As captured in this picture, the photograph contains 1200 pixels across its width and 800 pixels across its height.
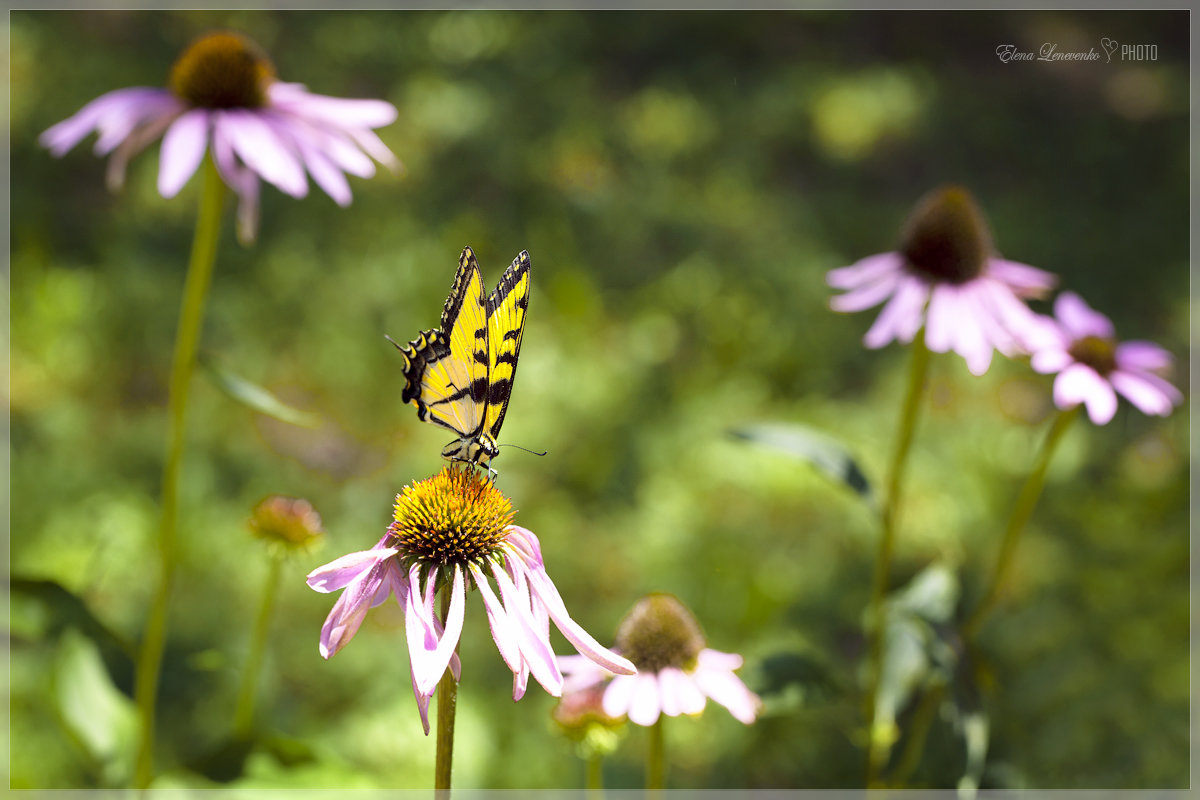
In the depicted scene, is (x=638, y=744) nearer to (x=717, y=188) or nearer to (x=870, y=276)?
(x=870, y=276)

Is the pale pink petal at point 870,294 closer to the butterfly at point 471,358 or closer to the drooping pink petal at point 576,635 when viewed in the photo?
the butterfly at point 471,358

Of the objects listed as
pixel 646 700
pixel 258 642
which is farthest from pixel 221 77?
pixel 646 700

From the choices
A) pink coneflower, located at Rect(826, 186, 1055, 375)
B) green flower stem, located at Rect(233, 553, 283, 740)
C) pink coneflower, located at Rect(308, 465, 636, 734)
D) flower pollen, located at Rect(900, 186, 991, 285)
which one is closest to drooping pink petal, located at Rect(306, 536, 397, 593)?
pink coneflower, located at Rect(308, 465, 636, 734)

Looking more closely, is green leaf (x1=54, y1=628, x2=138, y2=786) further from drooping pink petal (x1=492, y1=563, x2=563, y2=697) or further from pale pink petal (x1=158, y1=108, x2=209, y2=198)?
drooping pink petal (x1=492, y1=563, x2=563, y2=697)

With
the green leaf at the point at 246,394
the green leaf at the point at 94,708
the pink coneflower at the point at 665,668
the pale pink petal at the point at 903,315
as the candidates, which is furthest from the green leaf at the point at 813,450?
the green leaf at the point at 94,708

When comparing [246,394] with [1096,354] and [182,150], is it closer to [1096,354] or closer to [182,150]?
[182,150]
